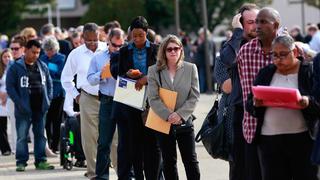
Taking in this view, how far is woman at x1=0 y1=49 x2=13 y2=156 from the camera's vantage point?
16344 millimetres

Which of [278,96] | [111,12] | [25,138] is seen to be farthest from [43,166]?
[111,12]

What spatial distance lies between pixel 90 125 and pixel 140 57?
1.88 m

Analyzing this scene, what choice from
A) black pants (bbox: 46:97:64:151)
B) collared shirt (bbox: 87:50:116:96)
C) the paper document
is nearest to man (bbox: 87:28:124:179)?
collared shirt (bbox: 87:50:116:96)

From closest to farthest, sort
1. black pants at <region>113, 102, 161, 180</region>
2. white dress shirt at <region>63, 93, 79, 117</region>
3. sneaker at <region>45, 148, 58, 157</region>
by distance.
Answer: black pants at <region>113, 102, 161, 180</region> → white dress shirt at <region>63, 93, 79, 117</region> → sneaker at <region>45, 148, 58, 157</region>

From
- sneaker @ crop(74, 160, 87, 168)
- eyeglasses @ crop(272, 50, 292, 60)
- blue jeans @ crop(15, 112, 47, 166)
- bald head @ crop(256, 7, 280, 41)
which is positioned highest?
bald head @ crop(256, 7, 280, 41)

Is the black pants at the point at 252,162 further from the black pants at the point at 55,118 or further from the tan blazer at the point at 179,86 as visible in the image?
the black pants at the point at 55,118

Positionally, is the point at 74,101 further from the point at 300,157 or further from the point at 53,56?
the point at 300,157

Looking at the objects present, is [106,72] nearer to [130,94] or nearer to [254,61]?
[130,94]

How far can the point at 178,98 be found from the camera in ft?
33.0

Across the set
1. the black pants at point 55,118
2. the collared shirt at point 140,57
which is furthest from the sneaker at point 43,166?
the collared shirt at point 140,57

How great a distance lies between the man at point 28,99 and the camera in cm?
1377

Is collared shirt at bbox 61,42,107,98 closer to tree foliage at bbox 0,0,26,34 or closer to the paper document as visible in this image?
the paper document

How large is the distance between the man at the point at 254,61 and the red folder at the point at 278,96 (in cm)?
43

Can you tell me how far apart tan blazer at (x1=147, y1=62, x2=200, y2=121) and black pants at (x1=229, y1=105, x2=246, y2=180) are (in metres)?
1.14
